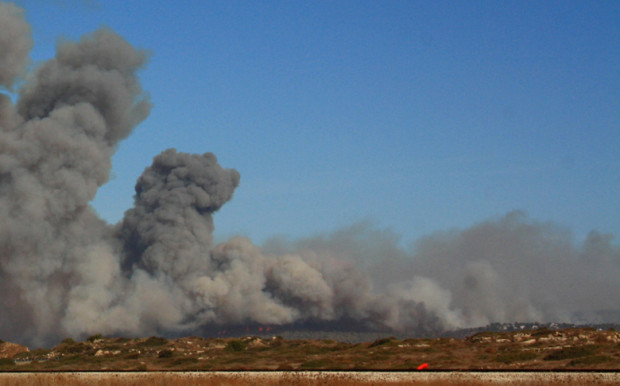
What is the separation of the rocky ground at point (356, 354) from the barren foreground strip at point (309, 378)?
5.76m

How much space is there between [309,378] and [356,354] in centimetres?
2123

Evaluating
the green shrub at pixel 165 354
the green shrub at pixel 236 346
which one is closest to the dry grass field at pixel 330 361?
the green shrub at pixel 165 354

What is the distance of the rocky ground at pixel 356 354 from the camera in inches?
2140

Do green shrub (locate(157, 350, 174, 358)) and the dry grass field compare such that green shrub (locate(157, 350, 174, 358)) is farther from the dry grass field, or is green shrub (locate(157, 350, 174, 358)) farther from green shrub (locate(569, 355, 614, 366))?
green shrub (locate(569, 355, 614, 366))

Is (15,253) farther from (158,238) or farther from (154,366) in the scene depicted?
(154,366)

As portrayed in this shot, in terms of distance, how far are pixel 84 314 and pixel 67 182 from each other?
2585cm

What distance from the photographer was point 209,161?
155 meters

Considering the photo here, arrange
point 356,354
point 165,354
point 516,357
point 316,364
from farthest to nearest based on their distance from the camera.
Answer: point 165,354 < point 356,354 < point 316,364 < point 516,357

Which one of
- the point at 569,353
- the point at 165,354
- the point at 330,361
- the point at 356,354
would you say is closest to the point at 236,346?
the point at 165,354

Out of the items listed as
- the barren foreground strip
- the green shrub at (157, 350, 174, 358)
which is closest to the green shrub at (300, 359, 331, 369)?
the barren foreground strip

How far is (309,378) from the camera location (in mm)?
47594

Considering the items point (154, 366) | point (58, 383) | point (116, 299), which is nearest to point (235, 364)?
point (154, 366)

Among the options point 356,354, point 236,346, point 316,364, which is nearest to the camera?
point 316,364

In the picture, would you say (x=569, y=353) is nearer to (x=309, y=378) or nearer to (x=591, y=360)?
(x=591, y=360)
